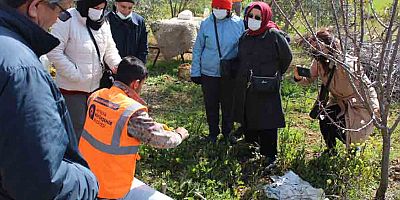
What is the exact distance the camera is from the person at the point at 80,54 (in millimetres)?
3889

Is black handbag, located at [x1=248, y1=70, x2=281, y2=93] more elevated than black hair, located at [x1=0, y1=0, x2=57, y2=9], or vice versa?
black hair, located at [x1=0, y1=0, x2=57, y2=9]

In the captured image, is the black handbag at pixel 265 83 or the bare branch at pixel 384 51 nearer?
the bare branch at pixel 384 51

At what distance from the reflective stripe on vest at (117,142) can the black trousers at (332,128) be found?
215 centimetres

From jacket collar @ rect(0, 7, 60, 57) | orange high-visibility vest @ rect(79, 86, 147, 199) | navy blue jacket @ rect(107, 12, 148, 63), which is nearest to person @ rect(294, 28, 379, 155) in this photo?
navy blue jacket @ rect(107, 12, 148, 63)

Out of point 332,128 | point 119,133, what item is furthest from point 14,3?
point 332,128

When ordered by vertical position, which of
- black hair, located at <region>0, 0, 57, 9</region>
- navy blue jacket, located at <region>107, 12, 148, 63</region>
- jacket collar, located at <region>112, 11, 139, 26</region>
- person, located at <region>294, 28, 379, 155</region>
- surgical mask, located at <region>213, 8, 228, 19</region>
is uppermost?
black hair, located at <region>0, 0, 57, 9</region>

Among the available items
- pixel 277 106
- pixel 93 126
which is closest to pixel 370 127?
pixel 277 106

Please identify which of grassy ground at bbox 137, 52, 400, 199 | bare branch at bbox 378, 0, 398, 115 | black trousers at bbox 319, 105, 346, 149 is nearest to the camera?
bare branch at bbox 378, 0, 398, 115

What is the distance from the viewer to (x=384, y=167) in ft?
12.9

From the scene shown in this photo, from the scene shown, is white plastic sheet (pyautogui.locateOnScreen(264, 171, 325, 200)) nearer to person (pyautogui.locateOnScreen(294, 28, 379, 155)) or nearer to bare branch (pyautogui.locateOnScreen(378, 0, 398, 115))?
person (pyautogui.locateOnScreen(294, 28, 379, 155))

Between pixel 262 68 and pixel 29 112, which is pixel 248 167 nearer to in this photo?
pixel 262 68

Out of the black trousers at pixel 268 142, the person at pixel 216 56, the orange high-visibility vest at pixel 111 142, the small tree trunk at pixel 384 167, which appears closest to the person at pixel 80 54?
the orange high-visibility vest at pixel 111 142

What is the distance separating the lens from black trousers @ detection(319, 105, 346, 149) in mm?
4577

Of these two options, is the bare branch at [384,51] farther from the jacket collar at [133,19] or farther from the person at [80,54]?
the jacket collar at [133,19]
